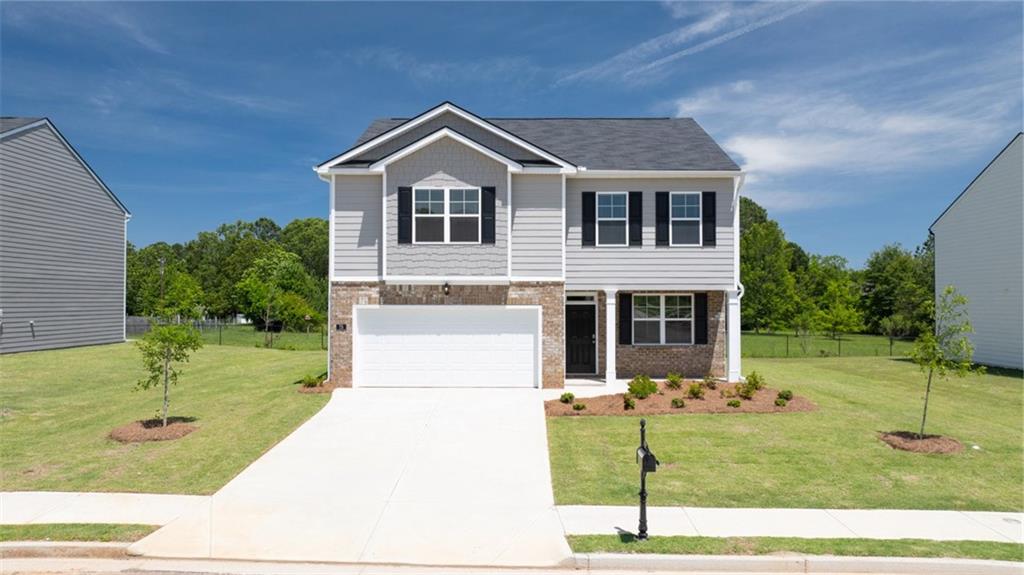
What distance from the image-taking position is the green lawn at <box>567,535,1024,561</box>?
6738 millimetres

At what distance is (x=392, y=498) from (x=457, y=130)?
35.8 feet

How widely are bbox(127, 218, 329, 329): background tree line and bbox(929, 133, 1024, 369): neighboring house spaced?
33.9m

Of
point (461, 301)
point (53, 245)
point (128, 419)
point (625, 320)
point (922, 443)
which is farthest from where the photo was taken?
point (53, 245)

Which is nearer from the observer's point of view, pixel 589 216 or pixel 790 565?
pixel 790 565

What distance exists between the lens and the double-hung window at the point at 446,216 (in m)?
16.0

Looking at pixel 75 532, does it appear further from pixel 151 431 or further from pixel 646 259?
pixel 646 259

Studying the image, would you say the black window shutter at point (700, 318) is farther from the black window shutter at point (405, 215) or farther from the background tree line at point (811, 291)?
the background tree line at point (811, 291)

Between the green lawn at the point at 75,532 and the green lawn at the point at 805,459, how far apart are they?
5.39 m

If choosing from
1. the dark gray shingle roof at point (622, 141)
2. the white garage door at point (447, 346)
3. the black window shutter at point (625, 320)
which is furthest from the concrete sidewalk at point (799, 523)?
the dark gray shingle roof at point (622, 141)

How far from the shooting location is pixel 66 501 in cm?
835

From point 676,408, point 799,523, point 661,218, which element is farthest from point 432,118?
point 799,523

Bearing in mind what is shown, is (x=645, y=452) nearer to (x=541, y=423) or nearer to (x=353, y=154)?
(x=541, y=423)

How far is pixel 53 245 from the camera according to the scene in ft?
82.8

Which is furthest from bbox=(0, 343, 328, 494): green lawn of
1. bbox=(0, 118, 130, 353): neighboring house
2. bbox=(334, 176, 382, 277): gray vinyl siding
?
bbox=(334, 176, 382, 277): gray vinyl siding
